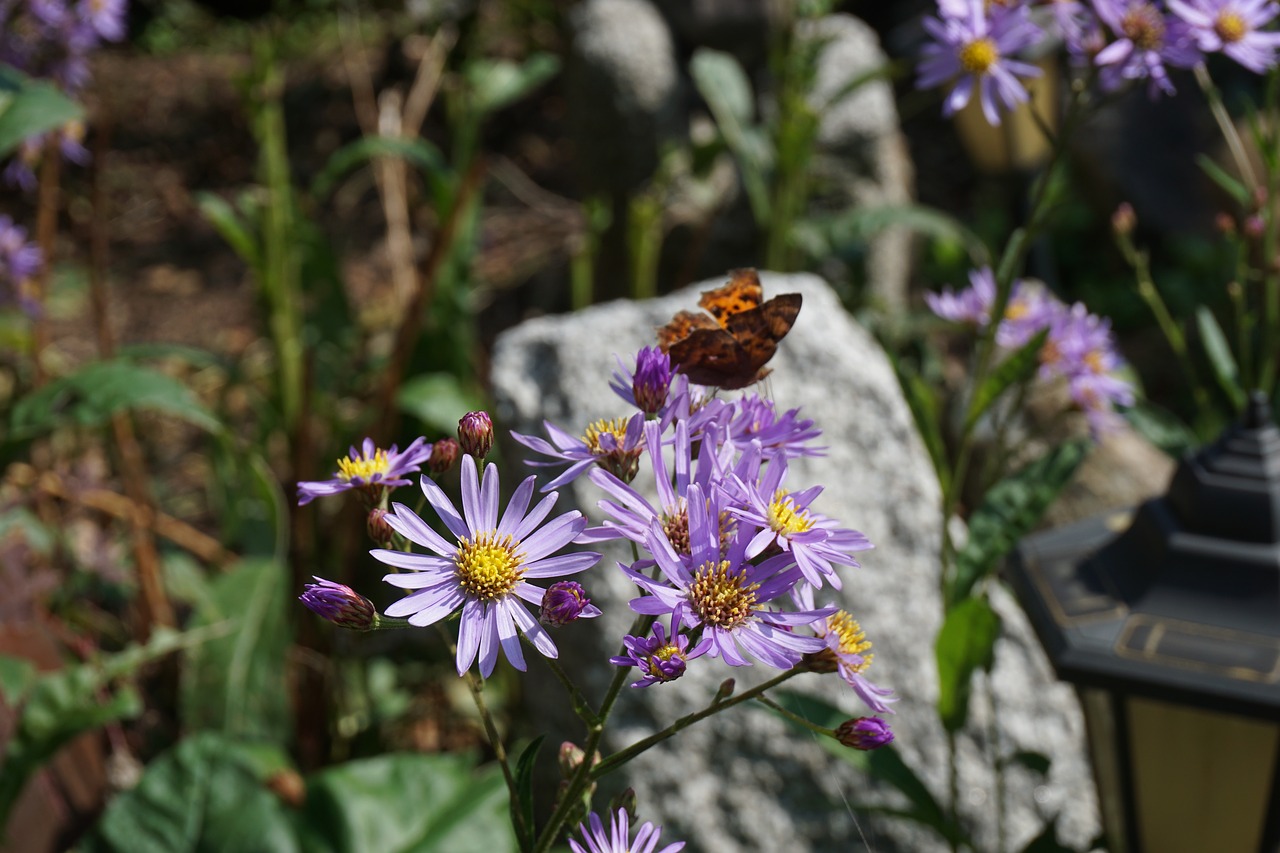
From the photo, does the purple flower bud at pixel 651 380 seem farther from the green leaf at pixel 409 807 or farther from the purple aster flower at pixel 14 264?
the purple aster flower at pixel 14 264

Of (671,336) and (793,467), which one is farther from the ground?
(671,336)

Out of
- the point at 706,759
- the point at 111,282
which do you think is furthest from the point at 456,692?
the point at 111,282

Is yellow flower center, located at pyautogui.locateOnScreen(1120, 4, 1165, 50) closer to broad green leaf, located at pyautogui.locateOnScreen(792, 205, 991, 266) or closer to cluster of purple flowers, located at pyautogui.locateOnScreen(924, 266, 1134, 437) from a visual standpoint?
cluster of purple flowers, located at pyautogui.locateOnScreen(924, 266, 1134, 437)

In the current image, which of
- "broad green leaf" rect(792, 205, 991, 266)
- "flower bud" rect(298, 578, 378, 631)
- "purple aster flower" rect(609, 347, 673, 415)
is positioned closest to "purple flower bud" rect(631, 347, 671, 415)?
"purple aster flower" rect(609, 347, 673, 415)

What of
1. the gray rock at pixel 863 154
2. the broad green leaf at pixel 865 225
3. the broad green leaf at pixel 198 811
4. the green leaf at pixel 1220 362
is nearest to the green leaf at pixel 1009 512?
the green leaf at pixel 1220 362

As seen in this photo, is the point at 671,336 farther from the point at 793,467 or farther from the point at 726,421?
the point at 793,467

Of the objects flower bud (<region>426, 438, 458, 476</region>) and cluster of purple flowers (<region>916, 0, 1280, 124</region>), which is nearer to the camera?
flower bud (<region>426, 438, 458, 476</region>)

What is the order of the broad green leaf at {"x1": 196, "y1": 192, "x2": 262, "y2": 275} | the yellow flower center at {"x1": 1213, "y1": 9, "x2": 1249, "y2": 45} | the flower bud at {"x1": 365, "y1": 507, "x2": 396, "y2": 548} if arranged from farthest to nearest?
1. the broad green leaf at {"x1": 196, "y1": 192, "x2": 262, "y2": 275}
2. the yellow flower center at {"x1": 1213, "y1": 9, "x2": 1249, "y2": 45}
3. the flower bud at {"x1": 365, "y1": 507, "x2": 396, "y2": 548}
